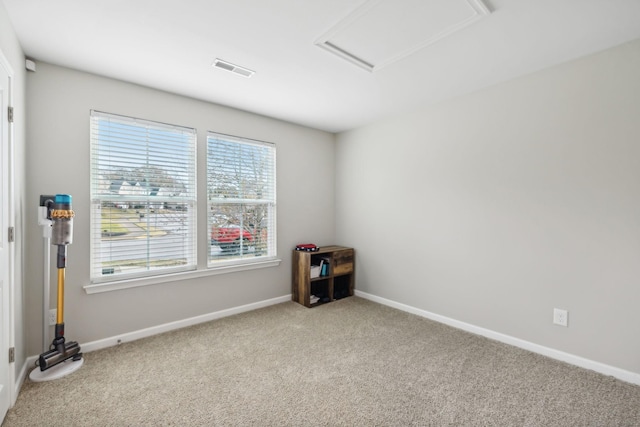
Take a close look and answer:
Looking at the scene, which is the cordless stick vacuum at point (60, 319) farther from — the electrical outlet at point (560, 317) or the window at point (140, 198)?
the electrical outlet at point (560, 317)

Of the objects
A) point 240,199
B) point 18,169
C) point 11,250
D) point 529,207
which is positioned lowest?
point 11,250

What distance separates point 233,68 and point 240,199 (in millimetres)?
1516

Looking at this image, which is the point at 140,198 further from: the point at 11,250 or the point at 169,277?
the point at 11,250

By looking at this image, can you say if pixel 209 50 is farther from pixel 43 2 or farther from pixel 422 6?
pixel 422 6

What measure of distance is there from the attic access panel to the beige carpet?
245cm

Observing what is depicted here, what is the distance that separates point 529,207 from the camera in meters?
2.65

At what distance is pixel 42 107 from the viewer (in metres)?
2.39

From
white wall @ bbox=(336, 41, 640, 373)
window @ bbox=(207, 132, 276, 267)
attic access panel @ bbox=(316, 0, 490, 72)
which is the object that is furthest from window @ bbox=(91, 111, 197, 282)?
white wall @ bbox=(336, 41, 640, 373)

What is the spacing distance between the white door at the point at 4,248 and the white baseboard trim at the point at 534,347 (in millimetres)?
3464

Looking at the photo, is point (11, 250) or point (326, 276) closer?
A: point (11, 250)

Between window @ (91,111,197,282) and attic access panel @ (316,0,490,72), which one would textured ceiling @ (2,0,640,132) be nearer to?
attic access panel @ (316,0,490,72)

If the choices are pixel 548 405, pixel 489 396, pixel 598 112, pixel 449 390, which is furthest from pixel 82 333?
pixel 598 112

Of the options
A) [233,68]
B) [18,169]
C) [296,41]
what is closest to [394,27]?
[296,41]

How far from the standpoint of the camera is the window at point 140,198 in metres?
2.67
